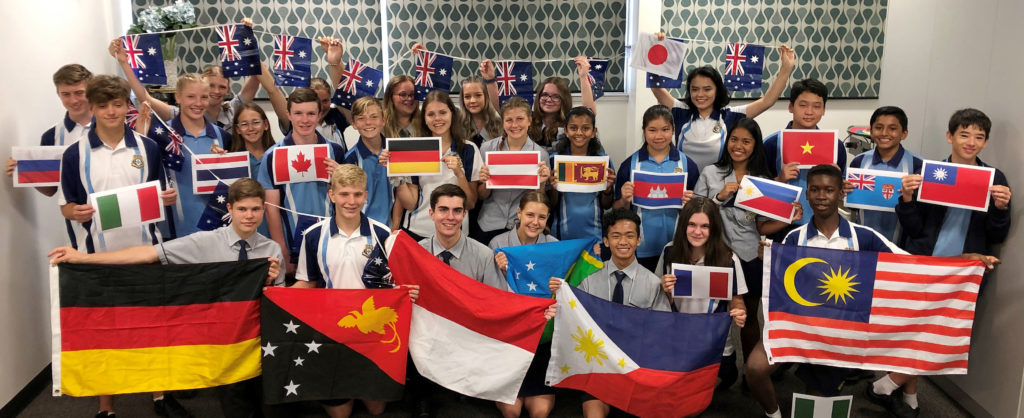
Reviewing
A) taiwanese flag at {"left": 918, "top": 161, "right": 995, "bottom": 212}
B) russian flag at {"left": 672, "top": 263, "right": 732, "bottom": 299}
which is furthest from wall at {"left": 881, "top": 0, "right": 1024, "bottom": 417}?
russian flag at {"left": 672, "top": 263, "right": 732, "bottom": 299}

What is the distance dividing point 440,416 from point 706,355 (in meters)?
1.48

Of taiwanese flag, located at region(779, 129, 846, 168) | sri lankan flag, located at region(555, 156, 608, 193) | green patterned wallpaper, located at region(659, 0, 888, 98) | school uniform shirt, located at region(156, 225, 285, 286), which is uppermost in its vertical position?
green patterned wallpaper, located at region(659, 0, 888, 98)

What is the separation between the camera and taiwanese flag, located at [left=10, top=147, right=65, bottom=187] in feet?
12.3

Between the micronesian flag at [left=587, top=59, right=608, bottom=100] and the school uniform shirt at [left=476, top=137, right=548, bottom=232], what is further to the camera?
the micronesian flag at [left=587, top=59, right=608, bottom=100]

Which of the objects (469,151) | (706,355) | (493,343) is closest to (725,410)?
(706,355)

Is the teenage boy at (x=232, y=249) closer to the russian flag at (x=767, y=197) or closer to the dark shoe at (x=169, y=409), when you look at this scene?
the dark shoe at (x=169, y=409)

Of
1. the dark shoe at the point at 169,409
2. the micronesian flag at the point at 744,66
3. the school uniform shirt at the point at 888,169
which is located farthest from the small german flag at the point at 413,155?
the school uniform shirt at the point at 888,169

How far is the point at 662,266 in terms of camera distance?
391cm

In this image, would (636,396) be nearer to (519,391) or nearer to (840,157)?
(519,391)

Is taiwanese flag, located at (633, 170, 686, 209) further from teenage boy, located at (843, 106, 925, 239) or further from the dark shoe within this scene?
the dark shoe

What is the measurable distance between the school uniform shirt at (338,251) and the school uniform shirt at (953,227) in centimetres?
287

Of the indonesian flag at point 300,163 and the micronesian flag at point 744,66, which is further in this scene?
the micronesian flag at point 744,66

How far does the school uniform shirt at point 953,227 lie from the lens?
3688 mm

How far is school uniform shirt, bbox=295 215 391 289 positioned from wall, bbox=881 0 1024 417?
129 inches
